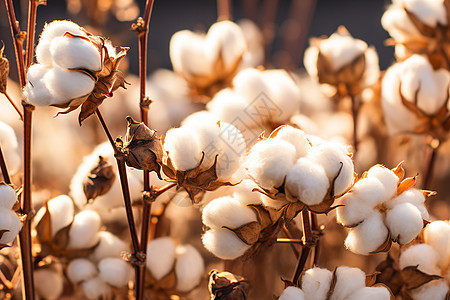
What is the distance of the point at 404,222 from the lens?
13.7 inches

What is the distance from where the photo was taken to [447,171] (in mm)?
833

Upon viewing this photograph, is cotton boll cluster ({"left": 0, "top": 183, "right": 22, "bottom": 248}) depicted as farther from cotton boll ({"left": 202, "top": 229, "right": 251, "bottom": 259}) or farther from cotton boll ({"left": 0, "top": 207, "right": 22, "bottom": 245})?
cotton boll ({"left": 202, "top": 229, "right": 251, "bottom": 259})

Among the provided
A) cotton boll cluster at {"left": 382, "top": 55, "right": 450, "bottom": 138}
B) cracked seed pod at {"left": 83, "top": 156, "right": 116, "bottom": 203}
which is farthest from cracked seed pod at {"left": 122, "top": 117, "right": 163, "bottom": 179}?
cotton boll cluster at {"left": 382, "top": 55, "right": 450, "bottom": 138}

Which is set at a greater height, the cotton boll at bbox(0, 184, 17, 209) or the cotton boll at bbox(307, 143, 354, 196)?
the cotton boll at bbox(0, 184, 17, 209)

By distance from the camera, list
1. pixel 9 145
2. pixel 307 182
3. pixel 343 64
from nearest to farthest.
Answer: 1. pixel 307 182
2. pixel 9 145
3. pixel 343 64

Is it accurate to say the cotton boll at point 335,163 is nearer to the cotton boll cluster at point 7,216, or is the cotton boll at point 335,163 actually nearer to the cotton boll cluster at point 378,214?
the cotton boll cluster at point 378,214

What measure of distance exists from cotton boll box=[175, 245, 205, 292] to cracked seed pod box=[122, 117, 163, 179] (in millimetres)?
150

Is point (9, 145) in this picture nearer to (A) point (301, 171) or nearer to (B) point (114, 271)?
(B) point (114, 271)

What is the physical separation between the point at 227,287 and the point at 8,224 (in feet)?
0.50

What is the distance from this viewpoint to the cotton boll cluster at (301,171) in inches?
12.6

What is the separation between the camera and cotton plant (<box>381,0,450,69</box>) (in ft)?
1.74

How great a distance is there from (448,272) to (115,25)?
869mm

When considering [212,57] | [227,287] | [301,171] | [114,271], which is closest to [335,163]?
[301,171]

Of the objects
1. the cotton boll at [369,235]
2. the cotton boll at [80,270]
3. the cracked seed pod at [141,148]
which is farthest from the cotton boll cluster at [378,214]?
the cotton boll at [80,270]
